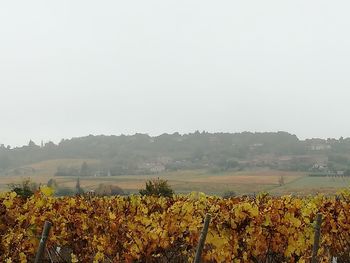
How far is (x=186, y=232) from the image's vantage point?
8039mm

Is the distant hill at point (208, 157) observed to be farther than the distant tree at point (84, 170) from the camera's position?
Yes

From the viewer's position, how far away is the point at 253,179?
126 metres

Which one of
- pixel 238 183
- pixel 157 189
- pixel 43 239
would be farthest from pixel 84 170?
pixel 43 239

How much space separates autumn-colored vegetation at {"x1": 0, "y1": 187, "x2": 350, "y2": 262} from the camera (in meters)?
7.49

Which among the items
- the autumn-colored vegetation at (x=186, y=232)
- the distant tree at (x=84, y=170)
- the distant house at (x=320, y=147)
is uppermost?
the distant house at (x=320, y=147)

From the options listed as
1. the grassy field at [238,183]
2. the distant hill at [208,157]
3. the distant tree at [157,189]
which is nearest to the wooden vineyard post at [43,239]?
the distant tree at [157,189]

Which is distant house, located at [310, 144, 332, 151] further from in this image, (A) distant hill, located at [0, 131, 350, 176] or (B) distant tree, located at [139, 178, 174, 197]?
(B) distant tree, located at [139, 178, 174, 197]

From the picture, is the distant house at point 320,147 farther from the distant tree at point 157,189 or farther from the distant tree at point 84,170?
the distant tree at point 157,189

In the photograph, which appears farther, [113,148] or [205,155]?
[113,148]

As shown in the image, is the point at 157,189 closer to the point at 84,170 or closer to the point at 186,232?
the point at 186,232

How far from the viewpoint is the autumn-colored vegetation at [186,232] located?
24.6 ft

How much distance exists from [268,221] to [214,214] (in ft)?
2.66

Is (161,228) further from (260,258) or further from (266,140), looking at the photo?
(266,140)

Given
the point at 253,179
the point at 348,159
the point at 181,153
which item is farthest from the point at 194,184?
the point at 181,153
